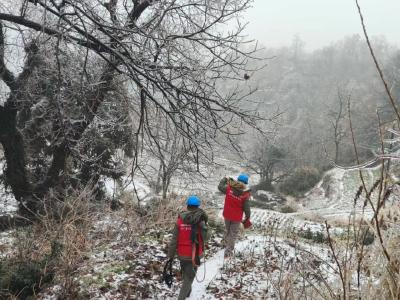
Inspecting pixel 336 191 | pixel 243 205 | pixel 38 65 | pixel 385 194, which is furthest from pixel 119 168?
pixel 336 191

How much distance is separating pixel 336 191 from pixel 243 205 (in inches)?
985

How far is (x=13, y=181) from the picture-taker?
9.84 metres

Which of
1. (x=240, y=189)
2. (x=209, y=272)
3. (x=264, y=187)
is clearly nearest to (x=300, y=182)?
(x=264, y=187)

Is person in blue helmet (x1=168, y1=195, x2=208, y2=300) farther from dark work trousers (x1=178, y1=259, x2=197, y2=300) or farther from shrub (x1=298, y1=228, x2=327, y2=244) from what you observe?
A: shrub (x1=298, y1=228, x2=327, y2=244)

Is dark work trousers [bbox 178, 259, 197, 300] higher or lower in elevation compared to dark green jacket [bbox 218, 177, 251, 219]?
lower

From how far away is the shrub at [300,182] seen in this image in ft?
109

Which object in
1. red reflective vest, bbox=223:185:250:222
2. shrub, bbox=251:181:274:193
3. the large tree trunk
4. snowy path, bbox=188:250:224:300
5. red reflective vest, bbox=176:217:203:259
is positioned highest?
shrub, bbox=251:181:274:193

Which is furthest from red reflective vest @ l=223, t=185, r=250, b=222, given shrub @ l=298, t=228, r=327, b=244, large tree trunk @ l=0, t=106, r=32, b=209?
large tree trunk @ l=0, t=106, r=32, b=209

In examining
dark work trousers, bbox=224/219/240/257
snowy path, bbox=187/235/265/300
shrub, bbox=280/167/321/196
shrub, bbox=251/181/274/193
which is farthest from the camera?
shrub, bbox=251/181/274/193

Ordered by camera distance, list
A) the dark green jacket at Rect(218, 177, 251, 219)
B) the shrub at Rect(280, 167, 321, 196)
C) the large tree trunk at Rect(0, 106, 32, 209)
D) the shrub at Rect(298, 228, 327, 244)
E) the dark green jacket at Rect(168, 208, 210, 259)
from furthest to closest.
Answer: the shrub at Rect(280, 167, 321, 196)
the shrub at Rect(298, 228, 327, 244)
the large tree trunk at Rect(0, 106, 32, 209)
the dark green jacket at Rect(218, 177, 251, 219)
the dark green jacket at Rect(168, 208, 210, 259)

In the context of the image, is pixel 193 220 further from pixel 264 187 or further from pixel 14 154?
pixel 264 187

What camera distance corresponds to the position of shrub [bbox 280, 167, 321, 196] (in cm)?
3334

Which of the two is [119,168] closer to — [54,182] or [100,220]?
[54,182]

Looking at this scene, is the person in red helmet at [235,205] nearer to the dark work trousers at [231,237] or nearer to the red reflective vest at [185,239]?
the dark work trousers at [231,237]
